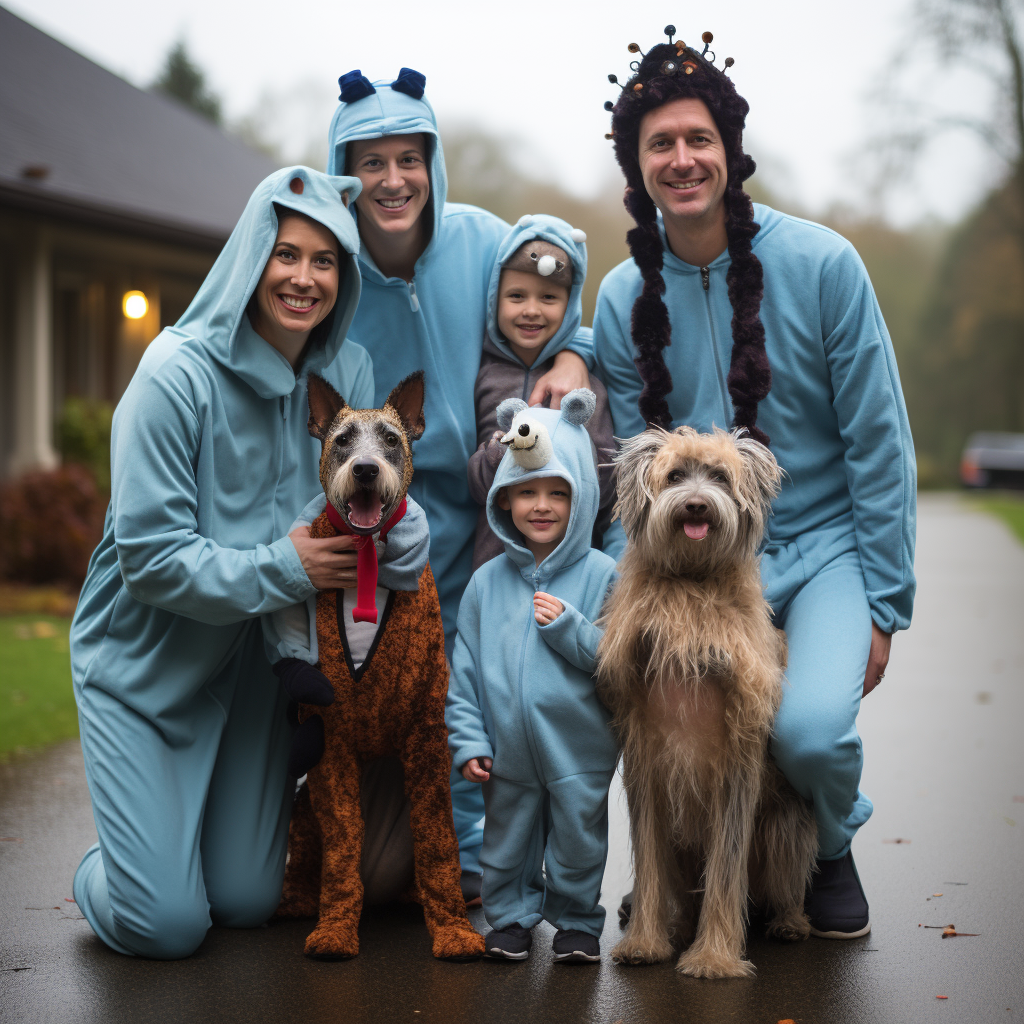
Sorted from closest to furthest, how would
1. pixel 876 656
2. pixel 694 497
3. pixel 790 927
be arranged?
pixel 694 497, pixel 790 927, pixel 876 656

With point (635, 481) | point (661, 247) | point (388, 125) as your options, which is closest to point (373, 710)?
point (635, 481)

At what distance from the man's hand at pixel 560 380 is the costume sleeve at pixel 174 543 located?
116 centimetres

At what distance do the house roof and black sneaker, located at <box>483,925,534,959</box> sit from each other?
449 inches

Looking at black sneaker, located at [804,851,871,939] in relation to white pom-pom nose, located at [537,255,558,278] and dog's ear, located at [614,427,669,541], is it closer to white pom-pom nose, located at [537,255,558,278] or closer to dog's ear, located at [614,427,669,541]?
dog's ear, located at [614,427,669,541]

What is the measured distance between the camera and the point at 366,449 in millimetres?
3756

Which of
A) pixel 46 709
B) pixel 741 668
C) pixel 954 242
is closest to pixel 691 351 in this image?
pixel 741 668

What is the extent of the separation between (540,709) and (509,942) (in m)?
0.79

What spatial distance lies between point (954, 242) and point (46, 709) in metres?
49.4

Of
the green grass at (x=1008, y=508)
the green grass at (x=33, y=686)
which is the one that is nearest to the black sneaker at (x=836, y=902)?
the green grass at (x=33, y=686)

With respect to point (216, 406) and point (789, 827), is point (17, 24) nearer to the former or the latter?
point (216, 406)

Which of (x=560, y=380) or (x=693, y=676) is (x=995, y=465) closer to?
(x=560, y=380)

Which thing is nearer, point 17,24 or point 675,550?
point 675,550

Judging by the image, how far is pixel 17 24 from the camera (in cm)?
1802

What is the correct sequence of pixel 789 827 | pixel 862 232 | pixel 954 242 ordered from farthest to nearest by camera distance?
pixel 862 232
pixel 954 242
pixel 789 827
